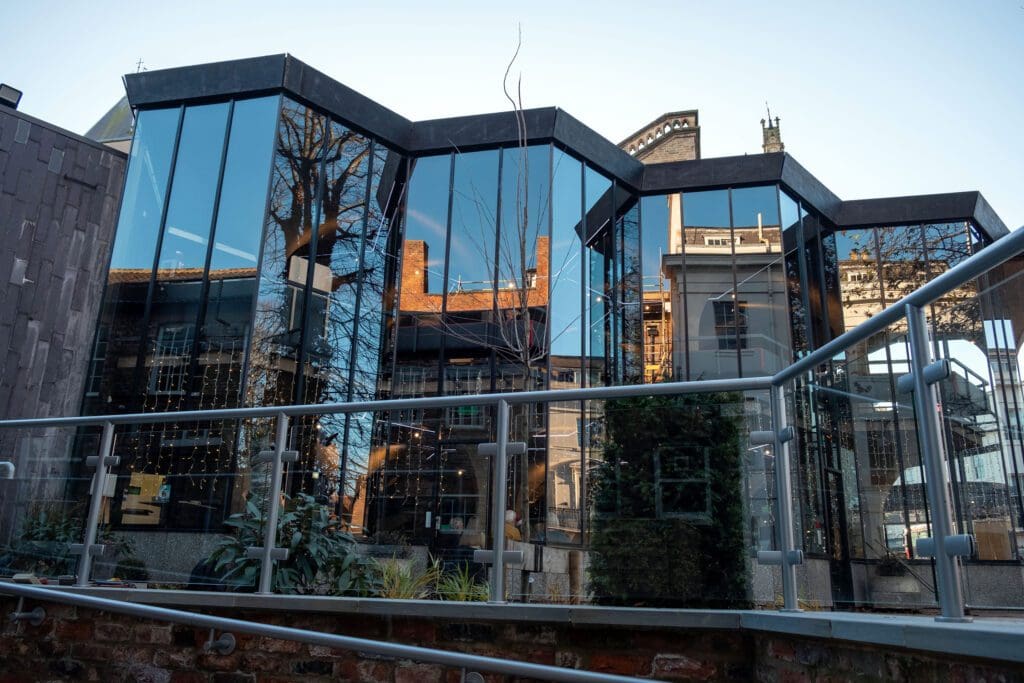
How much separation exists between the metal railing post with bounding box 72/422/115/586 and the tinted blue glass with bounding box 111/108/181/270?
6490mm

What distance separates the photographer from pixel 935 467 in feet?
9.52

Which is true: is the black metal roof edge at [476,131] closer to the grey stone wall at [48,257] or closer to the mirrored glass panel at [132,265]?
the mirrored glass panel at [132,265]

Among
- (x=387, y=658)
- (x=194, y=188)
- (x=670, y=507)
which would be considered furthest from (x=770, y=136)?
(x=387, y=658)

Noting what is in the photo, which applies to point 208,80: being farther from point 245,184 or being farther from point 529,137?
point 529,137

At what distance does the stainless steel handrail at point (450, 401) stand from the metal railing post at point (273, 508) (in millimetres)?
143

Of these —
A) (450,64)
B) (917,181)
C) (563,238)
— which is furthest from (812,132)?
(917,181)

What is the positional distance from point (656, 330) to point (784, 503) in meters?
9.24

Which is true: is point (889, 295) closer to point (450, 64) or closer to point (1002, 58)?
point (1002, 58)

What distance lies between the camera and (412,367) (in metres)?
12.1

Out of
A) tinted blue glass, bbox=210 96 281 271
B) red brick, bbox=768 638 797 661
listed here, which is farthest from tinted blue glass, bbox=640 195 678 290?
red brick, bbox=768 638 797 661

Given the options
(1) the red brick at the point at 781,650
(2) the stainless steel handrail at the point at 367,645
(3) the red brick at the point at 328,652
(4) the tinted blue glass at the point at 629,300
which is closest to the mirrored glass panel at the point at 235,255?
(4) the tinted blue glass at the point at 629,300

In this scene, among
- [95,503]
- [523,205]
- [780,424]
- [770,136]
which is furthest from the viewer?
[770,136]

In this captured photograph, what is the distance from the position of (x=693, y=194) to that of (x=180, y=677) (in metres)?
11.2

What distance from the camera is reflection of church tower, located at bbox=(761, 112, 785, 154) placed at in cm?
2397
